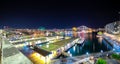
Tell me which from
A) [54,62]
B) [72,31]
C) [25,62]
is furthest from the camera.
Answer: [72,31]

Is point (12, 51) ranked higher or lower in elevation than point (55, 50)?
higher

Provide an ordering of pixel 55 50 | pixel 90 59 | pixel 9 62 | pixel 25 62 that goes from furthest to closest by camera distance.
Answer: pixel 55 50 → pixel 90 59 → pixel 25 62 → pixel 9 62

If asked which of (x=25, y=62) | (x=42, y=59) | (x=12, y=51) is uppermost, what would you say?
(x=12, y=51)

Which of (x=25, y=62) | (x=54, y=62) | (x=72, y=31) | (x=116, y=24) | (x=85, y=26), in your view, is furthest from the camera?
(x=85, y=26)

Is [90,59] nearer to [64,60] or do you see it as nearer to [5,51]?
[64,60]

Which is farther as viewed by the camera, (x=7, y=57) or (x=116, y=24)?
(x=116, y=24)

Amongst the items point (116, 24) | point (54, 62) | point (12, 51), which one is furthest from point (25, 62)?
point (116, 24)

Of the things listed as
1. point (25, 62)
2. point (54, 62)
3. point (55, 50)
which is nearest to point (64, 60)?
point (54, 62)

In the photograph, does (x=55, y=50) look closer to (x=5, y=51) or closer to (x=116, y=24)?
(x=5, y=51)

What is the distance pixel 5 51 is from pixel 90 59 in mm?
13966

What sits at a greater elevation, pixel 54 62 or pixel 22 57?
pixel 22 57

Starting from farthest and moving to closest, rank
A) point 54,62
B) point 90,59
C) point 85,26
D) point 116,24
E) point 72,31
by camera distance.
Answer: point 85,26
point 72,31
point 116,24
point 90,59
point 54,62

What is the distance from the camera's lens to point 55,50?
24.7 metres

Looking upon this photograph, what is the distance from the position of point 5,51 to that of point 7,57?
0.42 m
